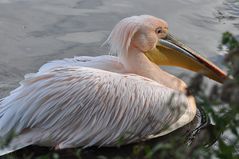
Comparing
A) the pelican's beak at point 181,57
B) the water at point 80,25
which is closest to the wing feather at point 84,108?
the pelican's beak at point 181,57

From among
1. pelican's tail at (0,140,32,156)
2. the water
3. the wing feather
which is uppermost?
the wing feather

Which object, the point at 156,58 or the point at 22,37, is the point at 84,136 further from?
the point at 22,37

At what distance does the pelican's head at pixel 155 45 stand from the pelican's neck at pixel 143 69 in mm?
54

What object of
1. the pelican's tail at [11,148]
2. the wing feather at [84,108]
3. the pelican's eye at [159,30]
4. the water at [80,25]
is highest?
the pelican's eye at [159,30]

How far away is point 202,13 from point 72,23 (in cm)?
171

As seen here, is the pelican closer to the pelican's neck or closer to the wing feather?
the wing feather

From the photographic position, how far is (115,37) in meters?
5.09

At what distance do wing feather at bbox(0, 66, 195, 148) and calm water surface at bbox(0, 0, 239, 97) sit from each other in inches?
48.4

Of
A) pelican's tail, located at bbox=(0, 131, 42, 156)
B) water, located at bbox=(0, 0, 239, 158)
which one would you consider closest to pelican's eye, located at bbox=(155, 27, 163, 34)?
water, located at bbox=(0, 0, 239, 158)

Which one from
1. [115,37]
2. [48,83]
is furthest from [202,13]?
[48,83]

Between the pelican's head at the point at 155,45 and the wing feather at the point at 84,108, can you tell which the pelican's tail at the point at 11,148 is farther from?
the pelican's head at the point at 155,45

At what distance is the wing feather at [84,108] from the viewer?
4438 mm

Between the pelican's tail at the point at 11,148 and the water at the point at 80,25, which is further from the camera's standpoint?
the water at the point at 80,25

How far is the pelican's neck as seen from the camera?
16.9 ft
